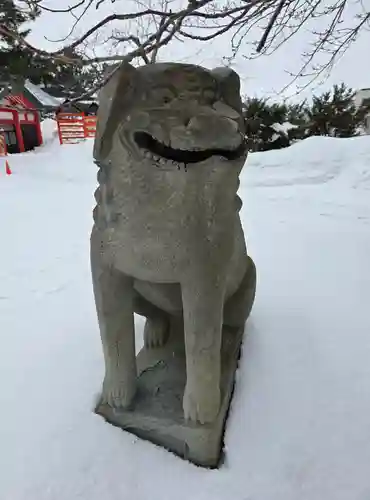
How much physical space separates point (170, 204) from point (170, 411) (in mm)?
419

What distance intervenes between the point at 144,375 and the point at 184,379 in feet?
0.30

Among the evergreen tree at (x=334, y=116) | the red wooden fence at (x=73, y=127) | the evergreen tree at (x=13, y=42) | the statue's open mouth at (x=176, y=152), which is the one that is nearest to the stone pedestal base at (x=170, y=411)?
the statue's open mouth at (x=176, y=152)

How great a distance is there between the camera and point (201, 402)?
28.1 inches

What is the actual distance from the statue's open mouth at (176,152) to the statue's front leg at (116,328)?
230mm

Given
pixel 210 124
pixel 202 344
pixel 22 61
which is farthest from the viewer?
pixel 22 61

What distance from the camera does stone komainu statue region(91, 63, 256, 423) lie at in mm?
545

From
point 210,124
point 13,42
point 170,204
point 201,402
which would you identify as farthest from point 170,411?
point 13,42

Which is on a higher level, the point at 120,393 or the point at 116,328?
the point at 116,328

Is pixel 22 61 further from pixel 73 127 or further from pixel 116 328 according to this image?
pixel 116 328

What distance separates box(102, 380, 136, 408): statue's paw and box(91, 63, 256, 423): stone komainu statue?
0.01m

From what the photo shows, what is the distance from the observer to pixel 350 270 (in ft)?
5.13

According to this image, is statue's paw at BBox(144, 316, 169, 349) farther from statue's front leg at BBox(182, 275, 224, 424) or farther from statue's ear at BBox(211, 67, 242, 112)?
statue's ear at BBox(211, 67, 242, 112)

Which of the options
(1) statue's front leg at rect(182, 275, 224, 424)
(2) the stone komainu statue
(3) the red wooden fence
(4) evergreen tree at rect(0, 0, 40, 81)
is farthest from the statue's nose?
(3) the red wooden fence

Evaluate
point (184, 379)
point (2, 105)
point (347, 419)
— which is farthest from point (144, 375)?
point (2, 105)
